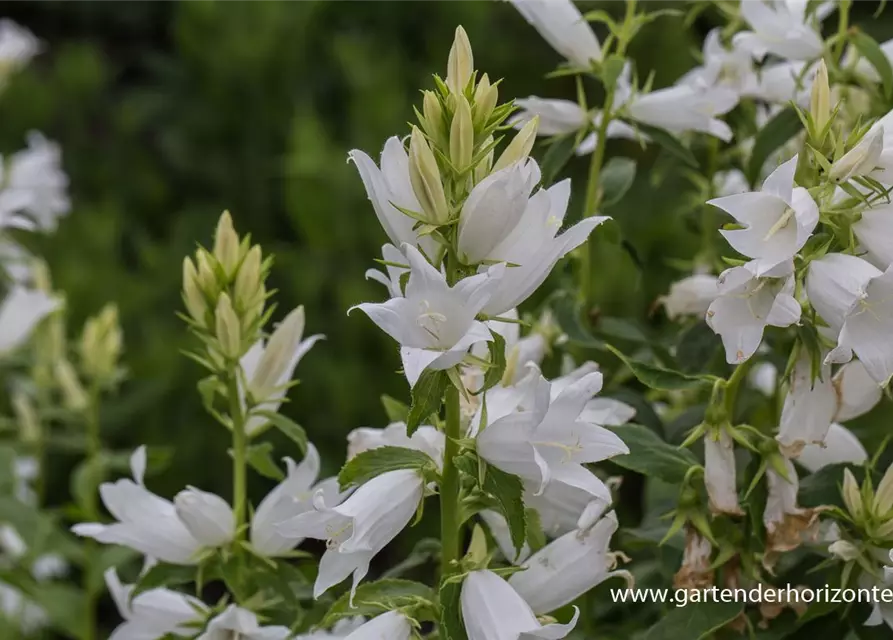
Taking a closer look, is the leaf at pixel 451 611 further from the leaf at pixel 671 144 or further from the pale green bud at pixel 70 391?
the pale green bud at pixel 70 391

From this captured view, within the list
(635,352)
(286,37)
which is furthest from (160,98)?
(635,352)

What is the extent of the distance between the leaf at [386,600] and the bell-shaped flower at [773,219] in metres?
0.31

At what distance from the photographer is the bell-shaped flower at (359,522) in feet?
2.25

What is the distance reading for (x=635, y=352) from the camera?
3.70 feet

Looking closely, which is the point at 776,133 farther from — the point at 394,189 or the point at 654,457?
the point at 394,189

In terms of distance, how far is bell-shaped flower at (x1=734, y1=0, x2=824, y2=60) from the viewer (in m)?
0.98

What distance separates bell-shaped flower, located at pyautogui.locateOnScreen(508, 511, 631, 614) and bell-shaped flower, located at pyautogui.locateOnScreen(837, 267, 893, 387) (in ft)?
0.68

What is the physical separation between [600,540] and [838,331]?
0.22 metres

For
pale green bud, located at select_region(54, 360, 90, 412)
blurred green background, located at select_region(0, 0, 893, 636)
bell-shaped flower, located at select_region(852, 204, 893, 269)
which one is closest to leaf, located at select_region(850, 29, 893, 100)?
bell-shaped flower, located at select_region(852, 204, 893, 269)

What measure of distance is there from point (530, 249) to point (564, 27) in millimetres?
395


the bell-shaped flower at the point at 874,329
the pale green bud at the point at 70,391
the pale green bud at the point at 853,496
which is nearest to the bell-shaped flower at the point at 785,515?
the pale green bud at the point at 853,496

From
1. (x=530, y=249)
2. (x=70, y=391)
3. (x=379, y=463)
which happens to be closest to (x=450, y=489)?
(x=379, y=463)

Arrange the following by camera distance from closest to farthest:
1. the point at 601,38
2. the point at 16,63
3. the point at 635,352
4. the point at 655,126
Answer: the point at 655,126, the point at 635,352, the point at 16,63, the point at 601,38

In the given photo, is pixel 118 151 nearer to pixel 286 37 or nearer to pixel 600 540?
pixel 286 37
